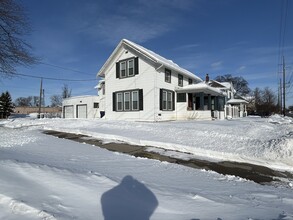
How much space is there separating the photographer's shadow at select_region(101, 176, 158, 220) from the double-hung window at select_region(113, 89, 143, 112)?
53.4 feet

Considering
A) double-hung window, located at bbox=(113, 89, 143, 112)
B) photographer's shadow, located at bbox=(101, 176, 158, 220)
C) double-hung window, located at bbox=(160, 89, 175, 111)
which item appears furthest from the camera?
double-hung window, located at bbox=(113, 89, 143, 112)

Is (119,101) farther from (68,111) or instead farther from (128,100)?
(68,111)

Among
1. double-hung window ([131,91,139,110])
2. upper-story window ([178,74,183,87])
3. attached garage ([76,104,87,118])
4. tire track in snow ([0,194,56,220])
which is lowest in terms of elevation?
tire track in snow ([0,194,56,220])

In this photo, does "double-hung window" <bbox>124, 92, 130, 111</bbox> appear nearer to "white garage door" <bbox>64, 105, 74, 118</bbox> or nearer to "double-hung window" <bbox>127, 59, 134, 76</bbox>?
"double-hung window" <bbox>127, 59, 134, 76</bbox>

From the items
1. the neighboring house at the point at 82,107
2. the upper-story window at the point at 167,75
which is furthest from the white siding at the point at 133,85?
the neighboring house at the point at 82,107

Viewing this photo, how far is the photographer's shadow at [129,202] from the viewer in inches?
136

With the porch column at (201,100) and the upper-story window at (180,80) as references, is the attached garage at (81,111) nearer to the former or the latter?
the upper-story window at (180,80)

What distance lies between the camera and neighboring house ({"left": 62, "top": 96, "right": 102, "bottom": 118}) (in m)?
30.6

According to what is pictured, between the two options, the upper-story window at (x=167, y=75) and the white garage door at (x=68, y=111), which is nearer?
the upper-story window at (x=167, y=75)

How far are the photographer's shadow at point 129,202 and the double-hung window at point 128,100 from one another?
16.3 metres

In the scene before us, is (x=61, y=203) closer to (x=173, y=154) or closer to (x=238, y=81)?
(x=173, y=154)

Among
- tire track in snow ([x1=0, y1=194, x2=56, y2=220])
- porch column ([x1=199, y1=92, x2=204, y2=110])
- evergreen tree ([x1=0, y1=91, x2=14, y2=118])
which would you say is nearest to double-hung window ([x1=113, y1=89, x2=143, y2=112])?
porch column ([x1=199, y1=92, x2=204, y2=110])

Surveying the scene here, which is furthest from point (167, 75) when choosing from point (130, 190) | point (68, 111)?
point (68, 111)

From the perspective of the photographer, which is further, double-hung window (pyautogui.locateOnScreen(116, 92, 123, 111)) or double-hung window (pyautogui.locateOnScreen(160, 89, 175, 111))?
double-hung window (pyautogui.locateOnScreen(116, 92, 123, 111))
